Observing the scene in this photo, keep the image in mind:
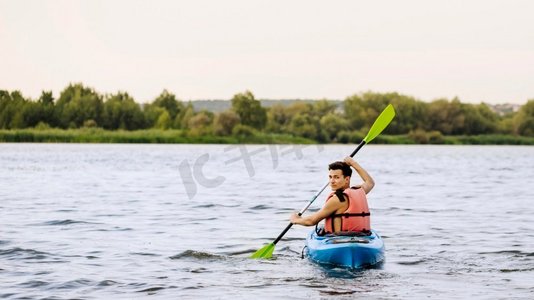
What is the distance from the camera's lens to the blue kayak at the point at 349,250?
32.9 feet

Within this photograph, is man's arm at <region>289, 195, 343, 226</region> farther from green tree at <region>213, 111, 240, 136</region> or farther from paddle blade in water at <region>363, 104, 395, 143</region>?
green tree at <region>213, 111, 240, 136</region>

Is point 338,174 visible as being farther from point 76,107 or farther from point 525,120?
point 525,120

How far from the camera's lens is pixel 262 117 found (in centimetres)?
8581

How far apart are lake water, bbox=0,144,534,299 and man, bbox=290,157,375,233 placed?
0.53 m

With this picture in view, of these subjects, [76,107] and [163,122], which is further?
[163,122]

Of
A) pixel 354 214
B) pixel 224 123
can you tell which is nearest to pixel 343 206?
pixel 354 214

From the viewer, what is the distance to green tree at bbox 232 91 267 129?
281 feet

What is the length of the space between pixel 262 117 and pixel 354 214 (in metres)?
75.7

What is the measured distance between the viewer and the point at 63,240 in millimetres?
13414

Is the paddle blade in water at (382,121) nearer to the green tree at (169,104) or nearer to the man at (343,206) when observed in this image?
the man at (343,206)

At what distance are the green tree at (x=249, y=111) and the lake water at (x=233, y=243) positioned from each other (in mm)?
58214

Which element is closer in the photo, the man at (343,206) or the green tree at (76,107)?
the man at (343,206)

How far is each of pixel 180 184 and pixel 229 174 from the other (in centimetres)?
697

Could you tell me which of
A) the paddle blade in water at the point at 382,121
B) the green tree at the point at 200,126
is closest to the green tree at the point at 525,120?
the green tree at the point at 200,126
